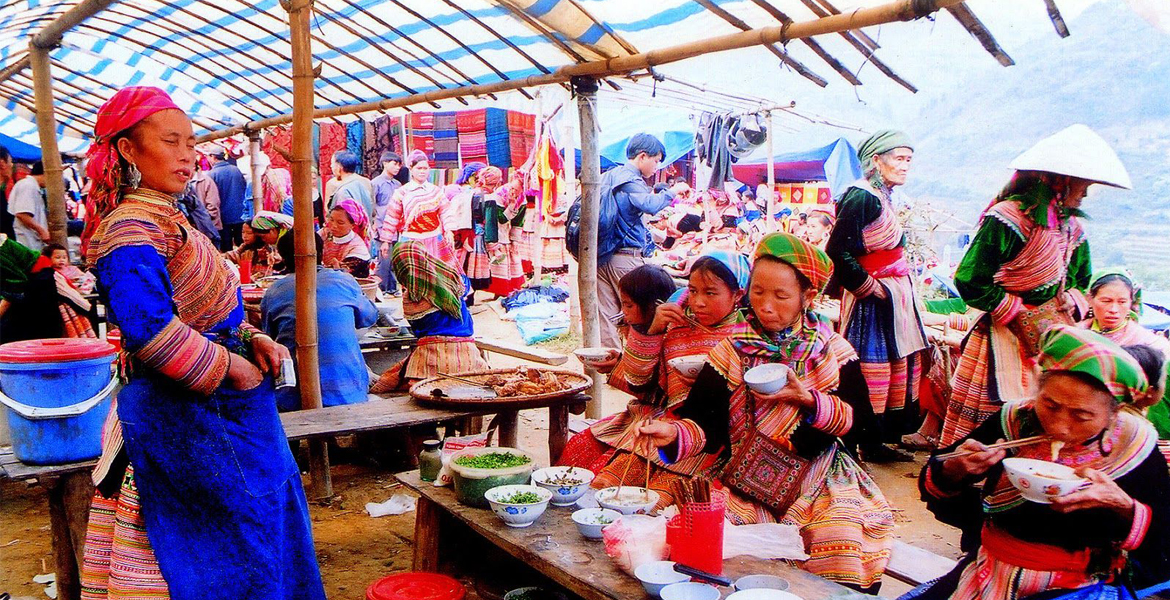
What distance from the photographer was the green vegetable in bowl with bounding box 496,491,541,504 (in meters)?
2.98

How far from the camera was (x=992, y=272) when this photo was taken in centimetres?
Result: 381

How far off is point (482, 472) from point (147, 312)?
129 cm

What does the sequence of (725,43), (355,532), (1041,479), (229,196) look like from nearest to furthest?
(1041,479) → (355,532) → (725,43) → (229,196)

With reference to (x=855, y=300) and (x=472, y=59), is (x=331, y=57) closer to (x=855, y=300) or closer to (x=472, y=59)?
(x=472, y=59)

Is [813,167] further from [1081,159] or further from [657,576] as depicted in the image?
[657,576]

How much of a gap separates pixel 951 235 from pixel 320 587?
41.5 feet

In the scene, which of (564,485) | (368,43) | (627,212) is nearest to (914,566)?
(564,485)

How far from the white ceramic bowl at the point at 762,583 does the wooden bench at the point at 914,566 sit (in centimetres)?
100

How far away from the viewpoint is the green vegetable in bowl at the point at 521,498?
2977mm

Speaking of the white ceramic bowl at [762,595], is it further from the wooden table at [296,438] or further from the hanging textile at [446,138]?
the hanging textile at [446,138]

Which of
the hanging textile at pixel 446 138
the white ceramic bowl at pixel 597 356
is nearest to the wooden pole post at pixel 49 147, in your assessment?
the white ceramic bowl at pixel 597 356

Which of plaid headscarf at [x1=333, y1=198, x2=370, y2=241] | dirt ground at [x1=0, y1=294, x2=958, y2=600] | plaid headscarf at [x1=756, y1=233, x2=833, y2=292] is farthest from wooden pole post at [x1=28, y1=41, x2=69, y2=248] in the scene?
plaid headscarf at [x1=756, y1=233, x2=833, y2=292]

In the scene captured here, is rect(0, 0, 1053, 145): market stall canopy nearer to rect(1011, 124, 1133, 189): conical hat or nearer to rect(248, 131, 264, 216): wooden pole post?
rect(248, 131, 264, 216): wooden pole post

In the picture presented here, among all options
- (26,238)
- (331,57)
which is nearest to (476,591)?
(331,57)
